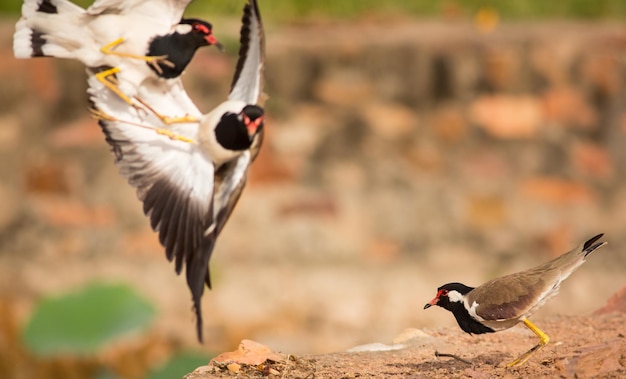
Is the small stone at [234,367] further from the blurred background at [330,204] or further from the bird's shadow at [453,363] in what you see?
the blurred background at [330,204]

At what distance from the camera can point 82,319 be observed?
4.62 metres

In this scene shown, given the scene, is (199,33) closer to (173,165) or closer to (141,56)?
(141,56)

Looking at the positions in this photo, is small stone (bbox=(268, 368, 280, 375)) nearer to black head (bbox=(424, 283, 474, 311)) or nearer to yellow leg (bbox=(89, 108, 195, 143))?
black head (bbox=(424, 283, 474, 311))

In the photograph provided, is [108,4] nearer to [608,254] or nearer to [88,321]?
[88,321]

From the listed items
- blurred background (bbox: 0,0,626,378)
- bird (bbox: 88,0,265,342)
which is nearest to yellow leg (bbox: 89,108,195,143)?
bird (bbox: 88,0,265,342)

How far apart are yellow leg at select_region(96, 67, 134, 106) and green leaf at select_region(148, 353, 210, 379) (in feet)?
6.76

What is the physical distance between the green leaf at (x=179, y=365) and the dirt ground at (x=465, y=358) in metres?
1.80

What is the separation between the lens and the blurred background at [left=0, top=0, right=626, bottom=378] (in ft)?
14.9

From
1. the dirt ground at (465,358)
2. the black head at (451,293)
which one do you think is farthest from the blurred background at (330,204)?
the black head at (451,293)

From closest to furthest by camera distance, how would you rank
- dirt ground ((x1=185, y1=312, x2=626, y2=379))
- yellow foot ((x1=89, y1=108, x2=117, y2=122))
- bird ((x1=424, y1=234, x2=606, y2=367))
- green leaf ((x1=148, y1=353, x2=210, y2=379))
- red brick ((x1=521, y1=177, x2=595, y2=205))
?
bird ((x1=424, y1=234, x2=606, y2=367))
dirt ground ((x1=185, y1=312, x2=626, y2=379))
yellow foot ((x1=89, y1=108, x2=117, y2=122))
green leaf ((x1=148, y1=353, x2=210, y2=379))
red brick ((x1=521, y1=177, x2=595, y2=205))

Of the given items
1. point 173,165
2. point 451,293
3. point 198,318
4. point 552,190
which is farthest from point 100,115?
point 552,190

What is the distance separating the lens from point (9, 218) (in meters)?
4.60

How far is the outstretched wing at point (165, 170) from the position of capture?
2.29m

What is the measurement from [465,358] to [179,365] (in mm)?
2196
